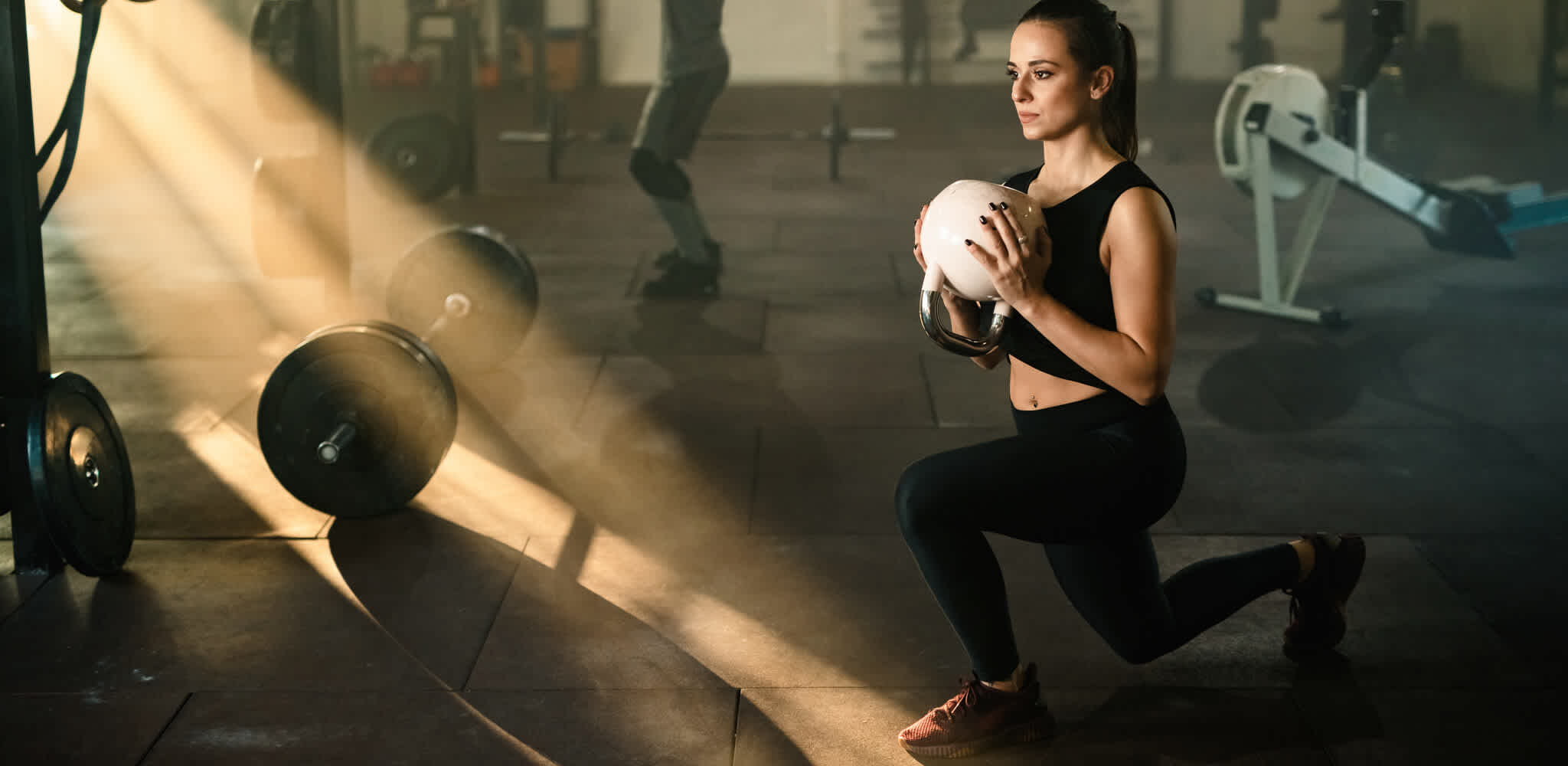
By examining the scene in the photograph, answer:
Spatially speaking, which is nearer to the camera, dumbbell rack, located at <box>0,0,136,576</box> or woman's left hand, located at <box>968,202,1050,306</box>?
woman's left hand, located at <box>968,202,1050,306</box>

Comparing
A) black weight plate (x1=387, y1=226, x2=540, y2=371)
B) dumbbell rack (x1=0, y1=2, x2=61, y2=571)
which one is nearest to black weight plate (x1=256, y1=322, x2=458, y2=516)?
dumbbell rack (x1=0, y1=2, x2=61, y2=571)

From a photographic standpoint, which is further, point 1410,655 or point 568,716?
point 1410,655

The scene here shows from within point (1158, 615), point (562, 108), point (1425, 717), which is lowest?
point (1425, 717)

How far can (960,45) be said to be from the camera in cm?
1407

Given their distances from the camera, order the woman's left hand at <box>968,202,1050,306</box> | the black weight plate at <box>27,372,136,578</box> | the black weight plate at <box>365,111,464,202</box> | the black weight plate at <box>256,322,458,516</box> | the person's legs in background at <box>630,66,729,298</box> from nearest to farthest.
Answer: the woman's left hand at <box>968,202,1050,306</box>, the black weight plate at <box>27,372,136,578</box>, the black weight plate at <box>256,322,458,516</box>, the person's legs in background at <box>630,66,729,298</box>, the black weight plate at <box>365,111,464,202</box>

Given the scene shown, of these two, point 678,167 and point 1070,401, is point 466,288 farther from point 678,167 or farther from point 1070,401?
point 1070,401

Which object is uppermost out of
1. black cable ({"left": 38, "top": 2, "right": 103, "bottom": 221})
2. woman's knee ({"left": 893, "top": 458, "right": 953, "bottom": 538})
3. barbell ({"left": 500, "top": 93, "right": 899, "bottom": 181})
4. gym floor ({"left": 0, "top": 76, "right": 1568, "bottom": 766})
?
black cable ({"left": 38, "top": 2, "right": 103, "bottom": 221})

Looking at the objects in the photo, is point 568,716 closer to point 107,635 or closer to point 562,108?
point 107,635

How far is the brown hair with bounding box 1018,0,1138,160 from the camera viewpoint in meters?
2.36

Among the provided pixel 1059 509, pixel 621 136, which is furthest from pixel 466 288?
pixel 621 136

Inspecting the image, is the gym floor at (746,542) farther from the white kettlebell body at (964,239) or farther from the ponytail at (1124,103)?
the ponytail at (1124,103)

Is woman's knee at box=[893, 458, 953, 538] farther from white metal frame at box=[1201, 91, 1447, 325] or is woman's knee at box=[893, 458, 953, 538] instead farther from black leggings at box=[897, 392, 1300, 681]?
white metal frame at box=[1201, 91, 1447, 325]

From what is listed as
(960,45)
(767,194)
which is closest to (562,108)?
(767,194)

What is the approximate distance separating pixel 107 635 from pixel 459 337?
7.05 feet
